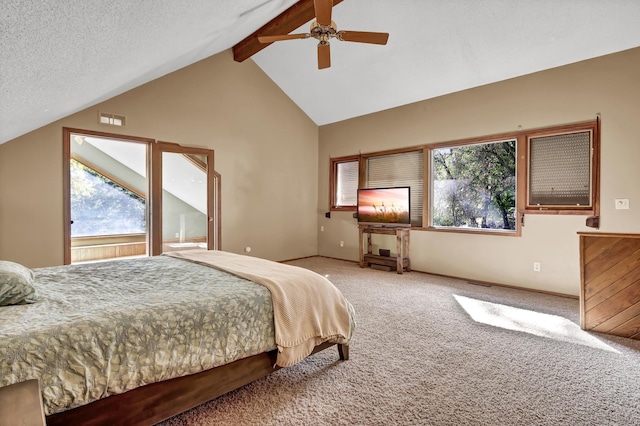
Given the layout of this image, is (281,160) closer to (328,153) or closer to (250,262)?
(328,153)

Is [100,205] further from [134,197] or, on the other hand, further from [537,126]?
[537,126]

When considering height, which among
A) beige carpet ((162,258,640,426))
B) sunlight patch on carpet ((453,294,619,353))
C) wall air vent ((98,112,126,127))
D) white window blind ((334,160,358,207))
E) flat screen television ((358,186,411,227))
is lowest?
beige carpet ((162,258,640,426))

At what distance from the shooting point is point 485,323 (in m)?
3.01

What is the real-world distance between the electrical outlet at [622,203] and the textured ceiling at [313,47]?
172cm

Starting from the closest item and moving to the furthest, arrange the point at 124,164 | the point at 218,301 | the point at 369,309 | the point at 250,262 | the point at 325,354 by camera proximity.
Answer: the point at 218,301
the point at 325,354
the point at 250,262
the point at 369,309
the point at 124,164

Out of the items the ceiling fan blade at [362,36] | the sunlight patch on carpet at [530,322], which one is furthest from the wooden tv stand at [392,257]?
the ceiling fan blade at [362,36]

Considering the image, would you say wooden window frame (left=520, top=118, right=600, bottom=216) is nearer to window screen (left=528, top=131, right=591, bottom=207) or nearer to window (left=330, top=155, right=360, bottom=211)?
window screen (left=528, top=131, right=591, bottom=207)

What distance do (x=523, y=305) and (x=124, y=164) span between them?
701 centimetres

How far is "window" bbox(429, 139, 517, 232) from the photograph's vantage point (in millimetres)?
4504

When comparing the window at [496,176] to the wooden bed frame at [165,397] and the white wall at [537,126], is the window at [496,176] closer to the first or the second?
the white wall at [537,126]

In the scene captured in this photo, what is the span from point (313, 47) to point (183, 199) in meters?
3.21

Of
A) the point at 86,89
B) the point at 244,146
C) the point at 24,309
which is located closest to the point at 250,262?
the point at 24,309

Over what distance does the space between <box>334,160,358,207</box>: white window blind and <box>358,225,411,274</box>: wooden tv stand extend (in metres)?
0.92

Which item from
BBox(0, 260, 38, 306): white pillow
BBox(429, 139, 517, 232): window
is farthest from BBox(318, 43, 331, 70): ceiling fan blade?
BBox(0, 260, 38, 306): white pillow
